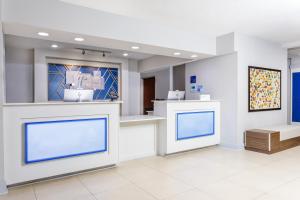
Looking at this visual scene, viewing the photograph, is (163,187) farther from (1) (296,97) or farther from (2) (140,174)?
A: (1) (296,97)

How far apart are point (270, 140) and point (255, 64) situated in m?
2.00

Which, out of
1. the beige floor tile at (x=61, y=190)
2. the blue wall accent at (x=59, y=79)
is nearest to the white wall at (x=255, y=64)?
the beige floor tile at (x=61, y=190)

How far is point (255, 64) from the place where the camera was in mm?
5449

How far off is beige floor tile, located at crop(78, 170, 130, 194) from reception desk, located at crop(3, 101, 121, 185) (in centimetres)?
16

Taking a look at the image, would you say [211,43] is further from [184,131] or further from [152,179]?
[152,179]

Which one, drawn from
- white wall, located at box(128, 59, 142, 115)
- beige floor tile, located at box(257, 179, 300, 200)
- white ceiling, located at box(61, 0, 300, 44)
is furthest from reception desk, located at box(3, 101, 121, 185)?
white wall, located at box(128, 59, 142, 115)

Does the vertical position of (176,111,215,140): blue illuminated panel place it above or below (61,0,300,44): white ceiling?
below

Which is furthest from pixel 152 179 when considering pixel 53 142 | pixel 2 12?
pixel 2 12

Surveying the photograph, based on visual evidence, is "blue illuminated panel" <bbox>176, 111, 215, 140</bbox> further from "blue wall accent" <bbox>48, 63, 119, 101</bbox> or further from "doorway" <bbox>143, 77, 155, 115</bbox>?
"doorway" <bbox>143, 77, 155, 115</bbox>

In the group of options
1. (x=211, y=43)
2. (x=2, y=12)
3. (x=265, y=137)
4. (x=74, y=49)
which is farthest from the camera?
(x=74, y=49)

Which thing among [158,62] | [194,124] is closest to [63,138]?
[194,124]

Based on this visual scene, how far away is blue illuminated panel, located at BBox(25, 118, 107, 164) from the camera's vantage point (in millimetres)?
3062

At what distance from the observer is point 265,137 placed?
473cm

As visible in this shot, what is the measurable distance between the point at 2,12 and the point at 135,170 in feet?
10.4
